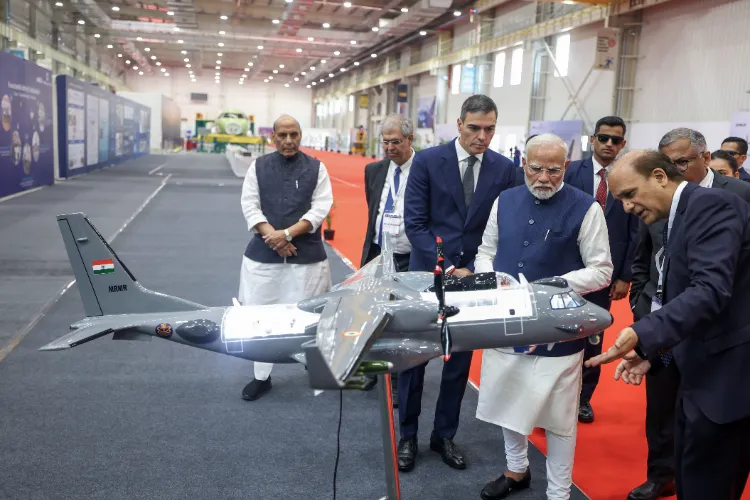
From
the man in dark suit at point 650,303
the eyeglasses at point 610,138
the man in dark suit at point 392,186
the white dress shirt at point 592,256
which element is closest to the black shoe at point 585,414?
the man in dark suit at point 650,303

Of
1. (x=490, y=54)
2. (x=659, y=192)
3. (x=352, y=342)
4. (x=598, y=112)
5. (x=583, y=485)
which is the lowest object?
(x=583, y=485)

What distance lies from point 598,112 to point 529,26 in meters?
4.73

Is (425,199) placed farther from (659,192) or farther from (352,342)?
(352,342)

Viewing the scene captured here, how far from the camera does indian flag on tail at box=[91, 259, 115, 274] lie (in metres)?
2.88

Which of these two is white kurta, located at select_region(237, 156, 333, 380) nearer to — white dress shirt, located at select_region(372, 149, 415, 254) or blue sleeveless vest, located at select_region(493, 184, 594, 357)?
white dress shirt, located at select_region(372, 149, 415, 254)

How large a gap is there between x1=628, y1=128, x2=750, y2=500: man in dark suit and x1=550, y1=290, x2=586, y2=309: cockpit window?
1.04 metres

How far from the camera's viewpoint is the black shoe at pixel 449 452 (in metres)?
3.45

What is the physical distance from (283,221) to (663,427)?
253 cm

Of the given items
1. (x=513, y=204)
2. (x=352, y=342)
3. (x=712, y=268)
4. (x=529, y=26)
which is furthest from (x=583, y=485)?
(x=529, y=26)

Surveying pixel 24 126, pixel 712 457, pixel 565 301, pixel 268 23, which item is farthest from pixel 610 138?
pixel 268 23

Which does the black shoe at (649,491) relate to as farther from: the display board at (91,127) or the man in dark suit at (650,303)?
the display board at (91,127)

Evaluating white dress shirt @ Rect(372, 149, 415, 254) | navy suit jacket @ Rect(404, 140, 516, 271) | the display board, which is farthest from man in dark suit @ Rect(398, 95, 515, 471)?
the display board

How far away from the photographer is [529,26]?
69.3 ft

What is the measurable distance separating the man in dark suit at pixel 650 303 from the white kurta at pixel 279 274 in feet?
6.45
